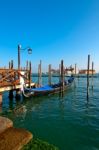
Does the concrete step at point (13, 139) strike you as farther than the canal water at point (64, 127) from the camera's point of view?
No

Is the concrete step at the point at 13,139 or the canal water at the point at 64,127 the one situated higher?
the concrete step at the point at 13,139

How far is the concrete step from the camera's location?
230 cm

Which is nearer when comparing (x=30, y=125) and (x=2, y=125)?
(x=2, y=125)

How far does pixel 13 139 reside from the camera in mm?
2436

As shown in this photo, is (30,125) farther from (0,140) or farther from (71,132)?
(0,140)

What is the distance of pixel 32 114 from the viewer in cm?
1258

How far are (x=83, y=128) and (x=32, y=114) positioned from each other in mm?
4147

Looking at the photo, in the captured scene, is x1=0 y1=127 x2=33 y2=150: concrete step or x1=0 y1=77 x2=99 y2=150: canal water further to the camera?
x1=0 y1=77 x2=99 y2=150: canal water

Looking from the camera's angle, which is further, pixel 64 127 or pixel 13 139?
pixel 64 127

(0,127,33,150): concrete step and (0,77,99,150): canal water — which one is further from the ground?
(0,127,33,150): concrete step

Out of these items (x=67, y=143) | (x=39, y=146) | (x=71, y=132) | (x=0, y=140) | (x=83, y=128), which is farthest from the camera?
(x=83, y=128)

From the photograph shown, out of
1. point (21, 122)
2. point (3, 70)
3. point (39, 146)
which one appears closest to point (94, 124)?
point (21, 122)

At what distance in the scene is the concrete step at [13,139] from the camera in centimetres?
230

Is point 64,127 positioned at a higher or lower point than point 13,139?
lower
